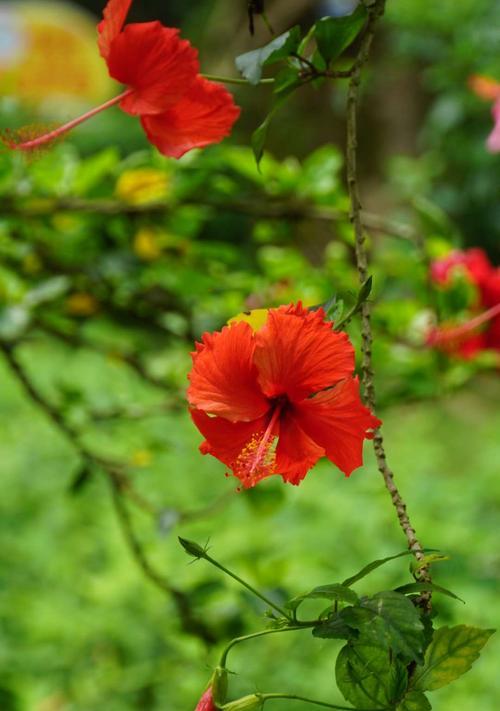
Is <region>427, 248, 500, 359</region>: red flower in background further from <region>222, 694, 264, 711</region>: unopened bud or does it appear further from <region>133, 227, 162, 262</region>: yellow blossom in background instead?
<region>222, 694, 264, 711</region>: unopened bud

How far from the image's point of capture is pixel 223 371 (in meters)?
0.40

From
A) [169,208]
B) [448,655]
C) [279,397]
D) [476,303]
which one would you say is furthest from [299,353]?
[169,208]

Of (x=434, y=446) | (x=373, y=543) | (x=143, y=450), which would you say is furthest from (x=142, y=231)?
(x=434, y=446)

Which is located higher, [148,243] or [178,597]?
[148,243]

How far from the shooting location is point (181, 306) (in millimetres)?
1176

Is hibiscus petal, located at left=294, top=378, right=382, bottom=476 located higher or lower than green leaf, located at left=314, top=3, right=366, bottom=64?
lower

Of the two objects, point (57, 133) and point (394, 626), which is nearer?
point (394, 626)

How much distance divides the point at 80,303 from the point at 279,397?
0.82 meters

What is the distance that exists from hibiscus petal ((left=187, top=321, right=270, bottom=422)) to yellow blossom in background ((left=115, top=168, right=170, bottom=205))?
0.66 m

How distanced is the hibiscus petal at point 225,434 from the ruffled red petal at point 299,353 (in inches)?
0.8

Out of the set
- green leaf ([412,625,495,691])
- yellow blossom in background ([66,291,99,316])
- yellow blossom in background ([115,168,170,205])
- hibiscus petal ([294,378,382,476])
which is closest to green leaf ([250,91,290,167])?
hibiscus petal ([294,378,382,476])

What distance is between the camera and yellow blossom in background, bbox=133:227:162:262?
1.13 m

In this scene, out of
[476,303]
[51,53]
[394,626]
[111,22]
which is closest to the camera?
[394,626]

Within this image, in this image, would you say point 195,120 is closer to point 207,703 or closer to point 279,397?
point 279,397
